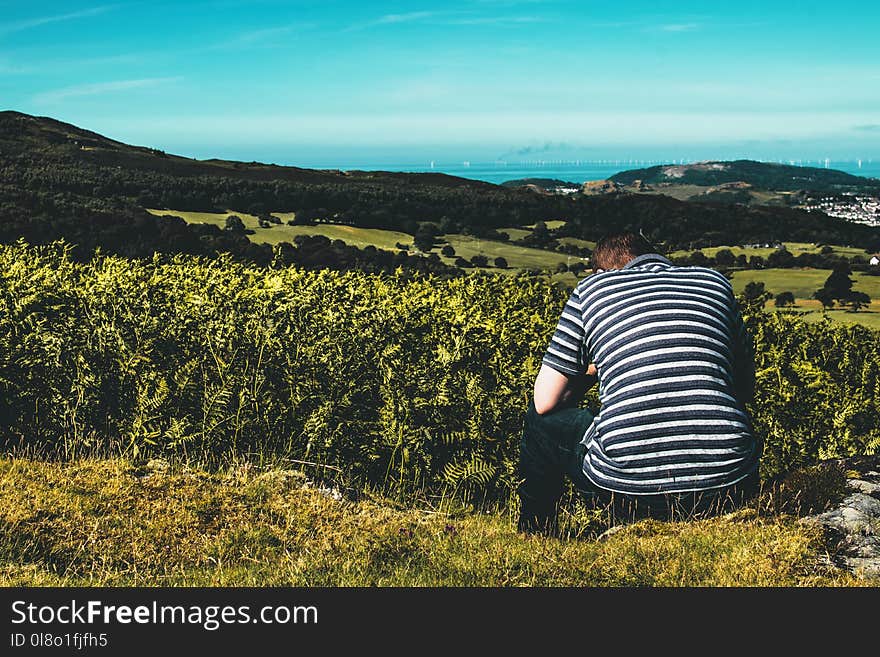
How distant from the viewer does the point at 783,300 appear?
30.0 feet

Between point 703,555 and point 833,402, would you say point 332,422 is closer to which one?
point 703,555

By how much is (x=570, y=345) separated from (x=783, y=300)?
6504 mm

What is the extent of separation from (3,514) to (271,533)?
1.47 meters

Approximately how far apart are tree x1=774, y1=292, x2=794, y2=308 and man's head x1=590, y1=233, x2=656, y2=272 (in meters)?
5.12

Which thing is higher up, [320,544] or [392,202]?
[392,202]

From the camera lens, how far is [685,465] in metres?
3.46

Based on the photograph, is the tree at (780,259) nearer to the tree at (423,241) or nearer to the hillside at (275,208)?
the hillside at (275,208)

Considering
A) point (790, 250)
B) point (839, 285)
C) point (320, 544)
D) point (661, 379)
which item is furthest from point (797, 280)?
point (320, 544)

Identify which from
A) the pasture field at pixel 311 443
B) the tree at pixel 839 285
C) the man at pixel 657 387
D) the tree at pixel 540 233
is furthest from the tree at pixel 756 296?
the tree at pixel 540 233

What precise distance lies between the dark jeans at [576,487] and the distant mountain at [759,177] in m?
33.6

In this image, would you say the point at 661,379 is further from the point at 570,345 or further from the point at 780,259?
the point at 780,259

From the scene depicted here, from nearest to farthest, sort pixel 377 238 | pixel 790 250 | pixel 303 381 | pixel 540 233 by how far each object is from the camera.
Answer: pixel 303 381 → pixel 377 238 → pixel 540 233 → pixel 790 250

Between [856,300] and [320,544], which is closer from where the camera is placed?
[320,544]

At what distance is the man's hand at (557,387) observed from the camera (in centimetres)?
379
